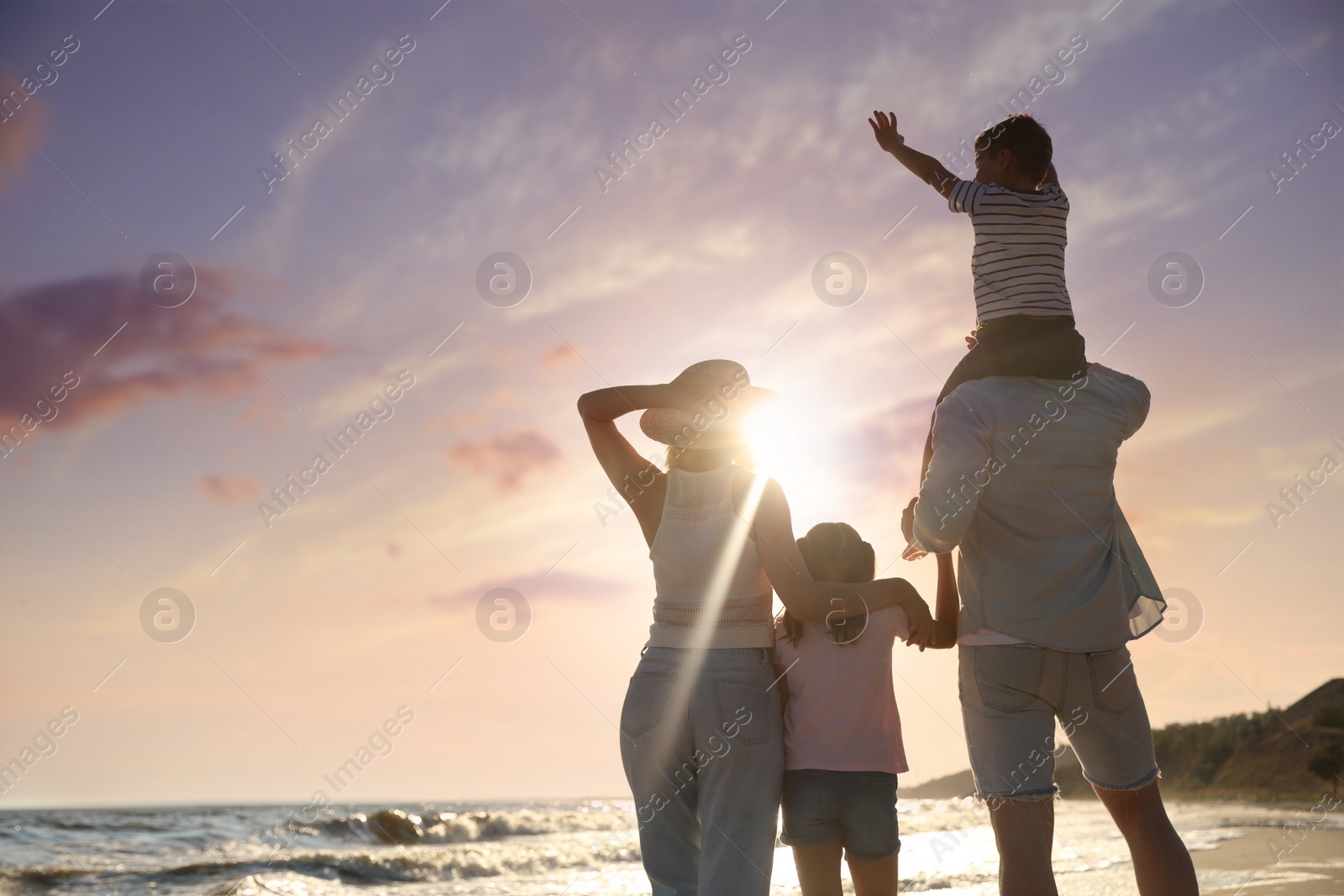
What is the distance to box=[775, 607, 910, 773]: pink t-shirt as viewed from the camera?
3.12m

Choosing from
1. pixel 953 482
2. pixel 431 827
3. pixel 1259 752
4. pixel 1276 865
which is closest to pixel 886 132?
pixel 953 482

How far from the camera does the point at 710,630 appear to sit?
109 inches

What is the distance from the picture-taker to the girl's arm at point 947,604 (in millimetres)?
2740

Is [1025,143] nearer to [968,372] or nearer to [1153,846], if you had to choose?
[968,372]

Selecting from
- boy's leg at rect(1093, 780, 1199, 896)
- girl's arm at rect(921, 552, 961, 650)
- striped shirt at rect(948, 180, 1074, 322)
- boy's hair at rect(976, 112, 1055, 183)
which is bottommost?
boy's leg at rect(1093, 780, 1199, 896)

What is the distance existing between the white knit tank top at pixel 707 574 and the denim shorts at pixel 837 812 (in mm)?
629

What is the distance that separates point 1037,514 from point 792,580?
767 mm

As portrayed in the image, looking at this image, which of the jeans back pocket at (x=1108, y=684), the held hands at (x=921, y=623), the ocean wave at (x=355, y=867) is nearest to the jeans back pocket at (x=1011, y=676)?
the jeans back pocket at (x=1108, y=684)

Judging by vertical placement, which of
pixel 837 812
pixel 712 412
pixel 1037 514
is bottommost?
pixel 837 812

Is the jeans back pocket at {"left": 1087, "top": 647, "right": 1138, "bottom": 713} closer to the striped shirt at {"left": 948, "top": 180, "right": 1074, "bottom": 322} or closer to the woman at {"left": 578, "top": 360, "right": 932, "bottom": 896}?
the woman at {"left": 578, "top": 360, "right": 932, "bottom": 896}

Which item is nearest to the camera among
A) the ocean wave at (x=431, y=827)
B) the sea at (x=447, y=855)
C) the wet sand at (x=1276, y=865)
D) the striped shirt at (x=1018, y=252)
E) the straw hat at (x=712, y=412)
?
the striped shirt at (x=1018, y=252)

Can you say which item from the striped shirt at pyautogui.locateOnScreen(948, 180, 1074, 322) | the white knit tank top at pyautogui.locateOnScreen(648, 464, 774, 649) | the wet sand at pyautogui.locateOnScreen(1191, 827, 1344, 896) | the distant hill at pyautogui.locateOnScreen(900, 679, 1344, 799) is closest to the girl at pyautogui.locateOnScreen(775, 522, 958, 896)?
the white knit tank top at pyautogui.locateOnScreen(648, 464, 774, 649)

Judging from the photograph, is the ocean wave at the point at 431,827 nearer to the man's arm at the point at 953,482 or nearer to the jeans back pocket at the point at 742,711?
the jeans back pocket at the point at 742,711

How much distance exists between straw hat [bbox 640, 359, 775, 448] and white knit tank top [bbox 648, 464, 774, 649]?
13cm
